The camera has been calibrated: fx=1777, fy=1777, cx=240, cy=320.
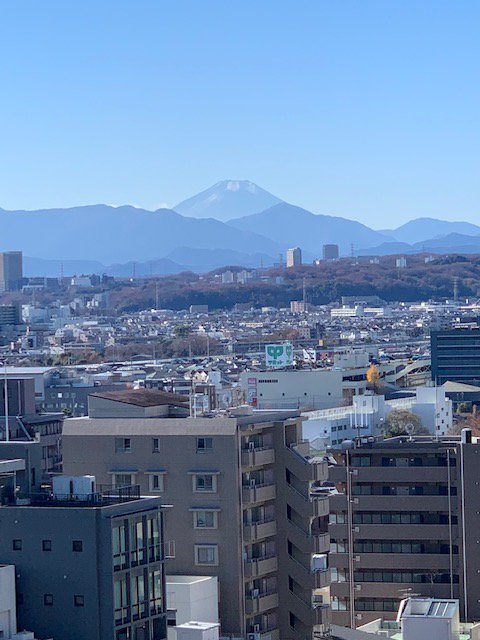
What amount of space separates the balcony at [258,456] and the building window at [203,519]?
411 millimetres

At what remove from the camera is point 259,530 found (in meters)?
12.2

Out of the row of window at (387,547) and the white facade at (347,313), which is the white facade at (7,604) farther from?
the white facade at (347,313)

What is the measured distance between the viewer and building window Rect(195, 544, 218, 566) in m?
12.0

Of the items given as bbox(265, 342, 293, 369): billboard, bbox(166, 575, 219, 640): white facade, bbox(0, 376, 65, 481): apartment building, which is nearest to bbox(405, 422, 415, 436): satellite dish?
bbox(0, 376, 65, 481): apartment building

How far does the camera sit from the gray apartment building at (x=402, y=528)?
49.7ft

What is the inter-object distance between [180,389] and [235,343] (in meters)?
42.0

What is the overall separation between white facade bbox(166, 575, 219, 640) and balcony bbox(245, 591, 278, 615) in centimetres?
36

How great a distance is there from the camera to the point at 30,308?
414ft

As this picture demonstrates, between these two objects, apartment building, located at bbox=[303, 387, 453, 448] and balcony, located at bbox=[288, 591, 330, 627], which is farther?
apartment building, located at bbox=[303, 387, 453, 448]

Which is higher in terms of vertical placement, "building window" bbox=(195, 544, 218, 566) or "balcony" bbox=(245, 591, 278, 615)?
"building window" bbox=(195, 544, 218, 566)

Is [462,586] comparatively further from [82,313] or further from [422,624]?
[82,313]

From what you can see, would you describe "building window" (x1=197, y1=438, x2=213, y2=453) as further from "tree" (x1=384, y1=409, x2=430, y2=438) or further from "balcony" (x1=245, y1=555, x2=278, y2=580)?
"tree" (x1=384, y1=409, x2=430, y2=438)

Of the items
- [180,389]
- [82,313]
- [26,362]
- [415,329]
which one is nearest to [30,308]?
[82,313]

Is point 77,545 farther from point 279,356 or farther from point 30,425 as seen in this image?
point 279,356
